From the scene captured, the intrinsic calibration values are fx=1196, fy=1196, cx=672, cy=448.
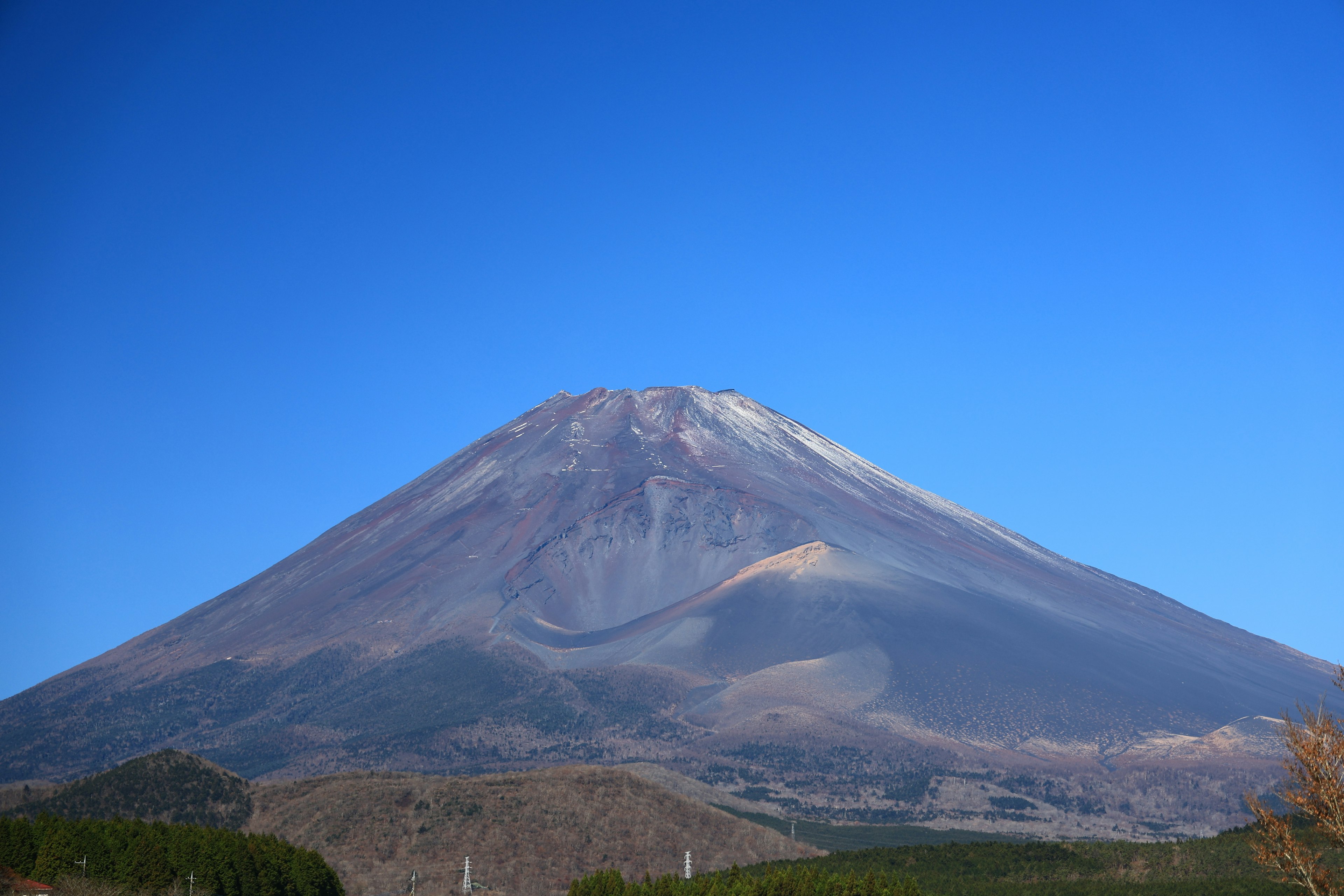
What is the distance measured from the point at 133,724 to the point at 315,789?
298 ft

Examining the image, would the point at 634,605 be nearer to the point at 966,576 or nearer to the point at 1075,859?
the point at 966,576

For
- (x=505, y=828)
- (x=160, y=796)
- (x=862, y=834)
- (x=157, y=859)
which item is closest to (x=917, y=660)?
(x=862, y=834)

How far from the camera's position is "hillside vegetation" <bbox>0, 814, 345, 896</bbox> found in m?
38.6

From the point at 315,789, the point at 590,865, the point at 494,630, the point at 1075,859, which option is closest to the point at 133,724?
the point at 494,630

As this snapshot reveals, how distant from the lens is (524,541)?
616 feet

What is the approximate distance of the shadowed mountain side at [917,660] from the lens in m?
134

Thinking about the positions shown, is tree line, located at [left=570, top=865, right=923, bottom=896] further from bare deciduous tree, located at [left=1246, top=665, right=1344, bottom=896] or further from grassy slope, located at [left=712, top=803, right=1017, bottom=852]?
grassy slope, located at [left=712, top=803, right=1017, bottom=852]

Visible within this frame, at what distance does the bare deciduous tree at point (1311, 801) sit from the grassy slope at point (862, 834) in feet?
171

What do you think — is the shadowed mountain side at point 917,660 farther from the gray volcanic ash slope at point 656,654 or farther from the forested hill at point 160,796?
the forested hill at point 160,796

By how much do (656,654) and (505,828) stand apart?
93.9 m

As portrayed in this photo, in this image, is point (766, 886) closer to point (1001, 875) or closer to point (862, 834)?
point (1001, 875)

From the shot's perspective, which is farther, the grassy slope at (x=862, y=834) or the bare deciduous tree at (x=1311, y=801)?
the grassy slope at (x=862, y=834)

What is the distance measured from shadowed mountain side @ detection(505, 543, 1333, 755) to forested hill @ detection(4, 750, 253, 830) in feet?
235

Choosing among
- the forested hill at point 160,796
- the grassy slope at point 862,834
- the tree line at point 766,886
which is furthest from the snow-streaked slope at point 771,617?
the tree line at point 766,886
